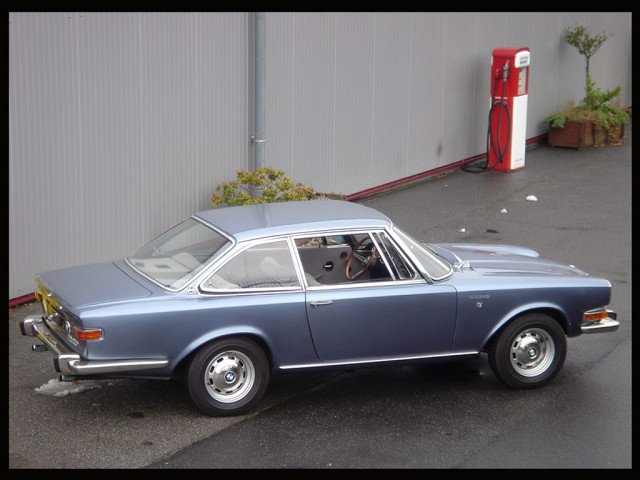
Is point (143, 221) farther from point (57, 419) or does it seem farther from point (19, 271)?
point (57, 419)

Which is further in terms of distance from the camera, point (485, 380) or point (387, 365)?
point (485, 380)

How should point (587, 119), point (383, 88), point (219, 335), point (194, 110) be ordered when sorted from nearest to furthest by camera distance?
point (219, 335) < point (194, 110) < point (383, 88) < point (587, 119)

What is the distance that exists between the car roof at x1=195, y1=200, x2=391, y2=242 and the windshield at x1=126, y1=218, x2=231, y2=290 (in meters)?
0.11

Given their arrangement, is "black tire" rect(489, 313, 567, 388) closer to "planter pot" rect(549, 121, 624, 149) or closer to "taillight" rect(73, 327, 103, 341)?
"taillight" rect(73, 327, 103, 341)

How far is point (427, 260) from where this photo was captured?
22.2 ft

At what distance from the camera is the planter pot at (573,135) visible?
1788cm

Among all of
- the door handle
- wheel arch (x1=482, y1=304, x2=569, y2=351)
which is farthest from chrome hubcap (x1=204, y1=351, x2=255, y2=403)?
wheel arch (x1=482, y1=304, x2=569, y2=351)

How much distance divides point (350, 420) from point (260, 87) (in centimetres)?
585

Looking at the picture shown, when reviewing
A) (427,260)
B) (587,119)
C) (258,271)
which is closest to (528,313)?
(427,260)

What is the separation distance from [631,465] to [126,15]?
6.84m

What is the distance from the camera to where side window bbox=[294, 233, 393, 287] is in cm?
684

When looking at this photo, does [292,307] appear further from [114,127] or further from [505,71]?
[505,71]

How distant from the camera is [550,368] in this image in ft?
22.6
